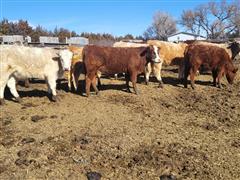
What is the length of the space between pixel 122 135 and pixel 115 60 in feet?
13.2

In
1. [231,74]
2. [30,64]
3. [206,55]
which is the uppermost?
[206,55]

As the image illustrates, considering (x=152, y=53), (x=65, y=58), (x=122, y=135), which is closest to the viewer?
(x=122, y=135)

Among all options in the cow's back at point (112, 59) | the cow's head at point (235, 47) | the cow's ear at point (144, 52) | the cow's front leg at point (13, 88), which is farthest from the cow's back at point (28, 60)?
the cow's head at point (235, 47)

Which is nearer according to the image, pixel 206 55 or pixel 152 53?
pixel 152 53

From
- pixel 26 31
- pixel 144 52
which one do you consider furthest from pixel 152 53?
pixel 26 31

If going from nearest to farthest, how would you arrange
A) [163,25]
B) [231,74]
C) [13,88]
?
[13,88], [231,74], [163,25]

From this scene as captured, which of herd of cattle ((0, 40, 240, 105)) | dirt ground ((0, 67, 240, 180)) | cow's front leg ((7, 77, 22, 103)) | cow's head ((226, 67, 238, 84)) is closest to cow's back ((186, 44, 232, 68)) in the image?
herd of cattle ((0, 40, 240, 105))

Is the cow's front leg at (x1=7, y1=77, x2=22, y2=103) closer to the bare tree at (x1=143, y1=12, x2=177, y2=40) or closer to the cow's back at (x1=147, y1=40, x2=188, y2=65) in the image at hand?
the cow's back at (x1=147, y1=40, x2=188, y2=65)

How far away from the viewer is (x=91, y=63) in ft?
34.3

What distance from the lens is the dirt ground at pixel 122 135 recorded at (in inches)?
226

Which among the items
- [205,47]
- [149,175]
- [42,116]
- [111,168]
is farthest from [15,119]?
[205,47]

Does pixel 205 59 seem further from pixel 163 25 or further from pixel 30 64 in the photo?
pixel 163 25

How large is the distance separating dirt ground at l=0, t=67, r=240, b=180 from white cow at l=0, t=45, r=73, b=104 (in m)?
0.65

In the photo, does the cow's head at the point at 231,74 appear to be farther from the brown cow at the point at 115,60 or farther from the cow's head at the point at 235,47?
the brown cow at the point at 115,60
